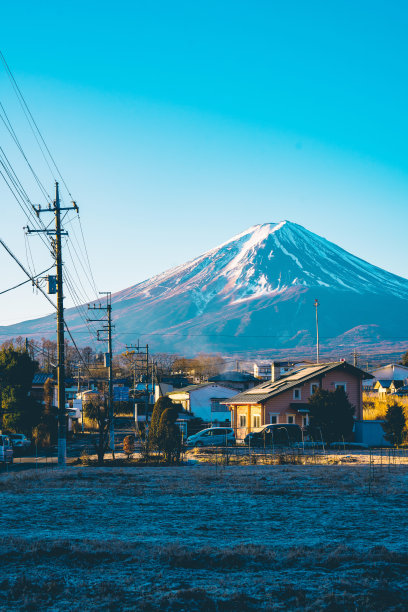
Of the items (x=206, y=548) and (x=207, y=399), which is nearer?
(x=206, y=548)

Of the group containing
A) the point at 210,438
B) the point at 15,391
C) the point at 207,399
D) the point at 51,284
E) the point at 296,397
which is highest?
the point at 51,284

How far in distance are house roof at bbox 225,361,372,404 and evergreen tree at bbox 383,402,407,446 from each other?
11.0 metres

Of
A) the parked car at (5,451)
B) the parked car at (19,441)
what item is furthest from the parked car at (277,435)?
the parked car at (5,451)

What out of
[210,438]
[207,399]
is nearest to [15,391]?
[210,438]

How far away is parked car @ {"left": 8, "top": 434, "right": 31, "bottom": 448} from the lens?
45312 millimetres

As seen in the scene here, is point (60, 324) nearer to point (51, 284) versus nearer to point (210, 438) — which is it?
point (51, 284)

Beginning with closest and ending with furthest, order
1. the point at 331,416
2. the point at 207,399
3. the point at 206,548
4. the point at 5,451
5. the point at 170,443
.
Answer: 1. the point at 206,548
2. the point at 170,443
3. the point at 5,451
4. the point at 331,416
5. the point at 207,399

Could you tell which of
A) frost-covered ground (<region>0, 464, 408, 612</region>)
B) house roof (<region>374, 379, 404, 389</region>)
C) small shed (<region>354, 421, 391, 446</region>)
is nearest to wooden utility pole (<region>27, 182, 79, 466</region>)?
frost-covered ground (<region>0, 464, 408, 612</region>)

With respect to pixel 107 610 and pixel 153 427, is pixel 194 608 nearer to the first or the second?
pixel 107 610

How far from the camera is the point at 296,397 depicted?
54250mm

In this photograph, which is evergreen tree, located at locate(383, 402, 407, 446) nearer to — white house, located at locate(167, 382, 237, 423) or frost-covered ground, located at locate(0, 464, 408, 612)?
frost-covered ground, located at locate(0, 464, 408, 612)

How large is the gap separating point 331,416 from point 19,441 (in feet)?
70.3

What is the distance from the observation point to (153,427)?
34844 millimetres

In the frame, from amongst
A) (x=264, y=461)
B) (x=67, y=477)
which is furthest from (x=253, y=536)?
(x=264, y=461)
